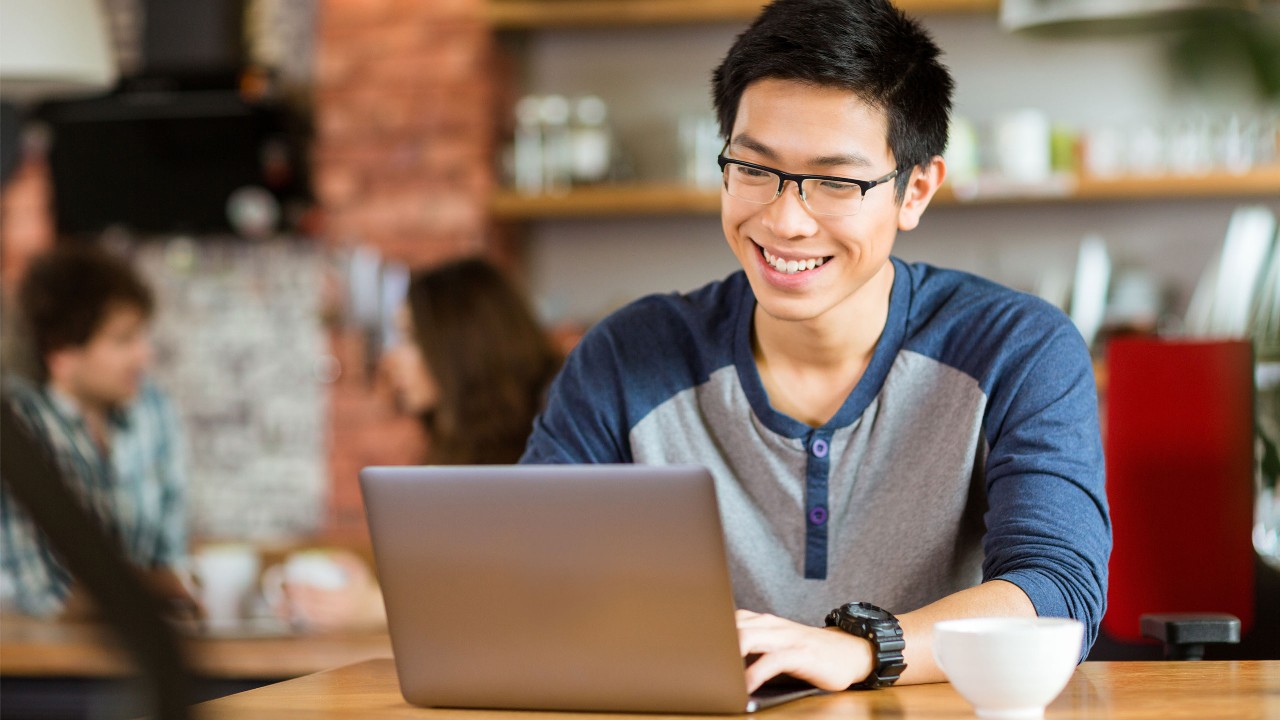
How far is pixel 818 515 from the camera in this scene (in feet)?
5.00

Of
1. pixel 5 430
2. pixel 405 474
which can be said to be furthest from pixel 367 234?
pixel 5 430

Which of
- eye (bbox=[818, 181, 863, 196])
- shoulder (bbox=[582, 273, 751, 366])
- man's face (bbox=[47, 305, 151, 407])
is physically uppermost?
eye (bbox=[818, 181, 863, 196])

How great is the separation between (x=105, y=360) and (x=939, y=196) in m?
2.27

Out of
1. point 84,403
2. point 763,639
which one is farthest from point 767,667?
point 84,403

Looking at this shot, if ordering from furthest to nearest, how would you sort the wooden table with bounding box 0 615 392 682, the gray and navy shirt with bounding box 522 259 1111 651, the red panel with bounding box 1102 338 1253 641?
1. the wooden table with bounding box 0 615 392 682
2. the red panel with bounding box 1102 338 1253 641
3. the gray and navy shirt with bounding box 522 259 1111 651

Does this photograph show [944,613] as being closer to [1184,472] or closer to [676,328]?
[676,328]

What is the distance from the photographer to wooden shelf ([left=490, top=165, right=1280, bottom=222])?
12.5 feet

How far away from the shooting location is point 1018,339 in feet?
4.90

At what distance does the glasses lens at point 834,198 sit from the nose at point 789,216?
0.01 metres

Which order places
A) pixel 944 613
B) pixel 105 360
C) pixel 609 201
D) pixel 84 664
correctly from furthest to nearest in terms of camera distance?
pixel 609 201, pixel 105 360, pixel 84 664, pixel 944 613

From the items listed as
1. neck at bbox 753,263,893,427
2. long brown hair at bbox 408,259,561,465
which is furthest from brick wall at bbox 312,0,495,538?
neck at bbox 753,263,893,427

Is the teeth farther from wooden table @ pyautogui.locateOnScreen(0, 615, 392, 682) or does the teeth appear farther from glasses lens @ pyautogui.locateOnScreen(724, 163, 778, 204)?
wooden table @ pyautogui.locateOnScreen(0, 615, 392, 682)

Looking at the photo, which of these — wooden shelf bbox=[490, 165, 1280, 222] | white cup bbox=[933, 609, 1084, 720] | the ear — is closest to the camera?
white cup bbox=[933, 609, 1084, 720]

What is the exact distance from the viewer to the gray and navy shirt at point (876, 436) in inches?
56.6
